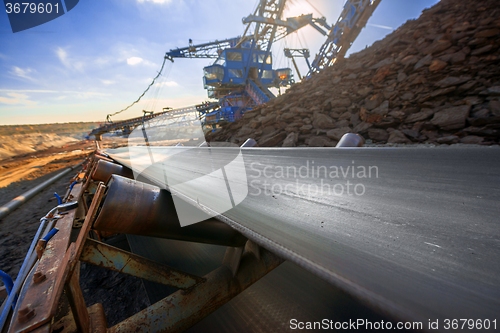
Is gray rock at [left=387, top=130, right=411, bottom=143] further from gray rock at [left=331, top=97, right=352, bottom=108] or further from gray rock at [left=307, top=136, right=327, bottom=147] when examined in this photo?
gray rock at [left=331, top=97, right=352, bottom=108]

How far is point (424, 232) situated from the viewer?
1.93 ft

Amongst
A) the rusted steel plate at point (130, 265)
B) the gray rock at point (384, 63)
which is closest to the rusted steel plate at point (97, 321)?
the rusted steel plate at point (130, 265)

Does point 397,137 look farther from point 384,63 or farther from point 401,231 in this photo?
point 401,231

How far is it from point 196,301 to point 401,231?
909mm

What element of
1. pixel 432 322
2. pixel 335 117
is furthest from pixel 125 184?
pixel 335 117

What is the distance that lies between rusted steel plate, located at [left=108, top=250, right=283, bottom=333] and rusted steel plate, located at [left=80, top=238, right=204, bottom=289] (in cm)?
6

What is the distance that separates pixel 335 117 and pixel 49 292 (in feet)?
18.0

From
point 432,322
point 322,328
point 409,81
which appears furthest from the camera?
point 409,81

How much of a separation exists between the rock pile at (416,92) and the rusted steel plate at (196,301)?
151 inches

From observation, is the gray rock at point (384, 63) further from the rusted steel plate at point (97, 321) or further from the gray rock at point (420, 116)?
the rusted steel plate at point (97, 321)

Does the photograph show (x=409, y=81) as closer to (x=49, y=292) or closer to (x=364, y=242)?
(x=364, y=242)

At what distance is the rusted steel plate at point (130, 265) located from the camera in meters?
0.86

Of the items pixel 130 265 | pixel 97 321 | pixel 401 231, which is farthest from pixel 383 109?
pixel 97 321

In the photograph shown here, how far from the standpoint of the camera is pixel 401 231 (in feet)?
1.97
